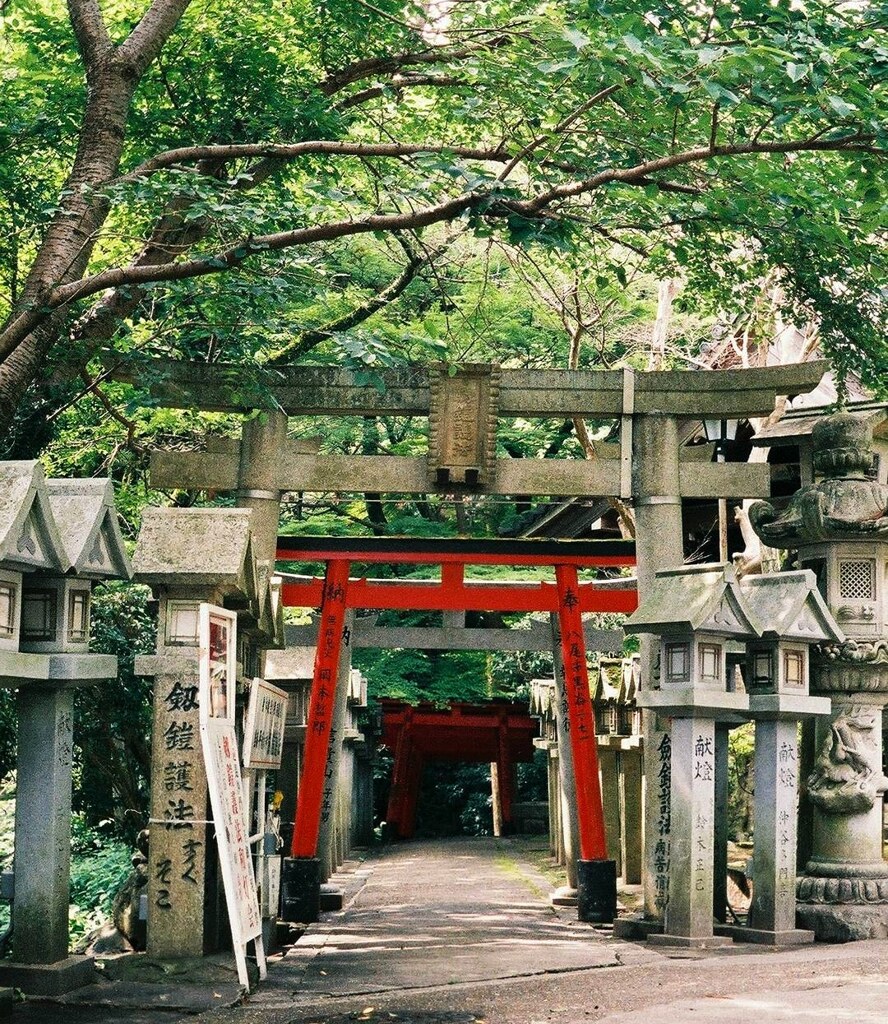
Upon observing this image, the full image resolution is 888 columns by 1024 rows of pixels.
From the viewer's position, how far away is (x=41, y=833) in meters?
8.35

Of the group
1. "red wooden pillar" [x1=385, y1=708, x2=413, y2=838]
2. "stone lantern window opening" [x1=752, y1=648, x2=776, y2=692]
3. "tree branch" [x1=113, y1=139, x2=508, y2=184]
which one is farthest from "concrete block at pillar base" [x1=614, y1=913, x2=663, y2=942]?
"red wooden pillar" [x1=385, y1=708, x2=413, y2=838]

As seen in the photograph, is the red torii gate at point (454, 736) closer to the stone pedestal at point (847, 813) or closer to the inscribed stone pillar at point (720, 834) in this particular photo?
the inscribed stone pillar at point (720, 834)

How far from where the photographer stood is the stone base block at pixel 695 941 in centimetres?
1088

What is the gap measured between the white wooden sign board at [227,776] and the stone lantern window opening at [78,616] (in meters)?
0.90

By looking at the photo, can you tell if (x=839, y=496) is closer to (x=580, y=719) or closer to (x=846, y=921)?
(x=846, y=921)

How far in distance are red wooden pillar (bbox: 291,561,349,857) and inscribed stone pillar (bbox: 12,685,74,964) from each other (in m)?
6.56

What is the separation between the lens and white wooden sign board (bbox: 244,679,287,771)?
959 cm

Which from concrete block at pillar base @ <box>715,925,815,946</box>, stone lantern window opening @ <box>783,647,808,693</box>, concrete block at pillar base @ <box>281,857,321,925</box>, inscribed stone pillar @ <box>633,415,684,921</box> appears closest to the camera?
concrete block at pillar base @ <box>715,925,815,946</box>

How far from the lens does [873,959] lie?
1003 centimetres

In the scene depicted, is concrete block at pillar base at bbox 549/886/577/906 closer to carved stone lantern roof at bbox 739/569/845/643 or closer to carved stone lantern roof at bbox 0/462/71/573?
carved stone lantern roof at bbox 739/569/845/643

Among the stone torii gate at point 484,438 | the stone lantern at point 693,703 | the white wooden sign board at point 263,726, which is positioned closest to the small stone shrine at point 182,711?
the white wooden sign board at point 263,726

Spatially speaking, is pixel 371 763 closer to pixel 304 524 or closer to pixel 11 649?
pixel 304 524

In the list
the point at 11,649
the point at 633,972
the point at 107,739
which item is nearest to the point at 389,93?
the point at 11,649

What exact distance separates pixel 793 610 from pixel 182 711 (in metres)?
5.26
